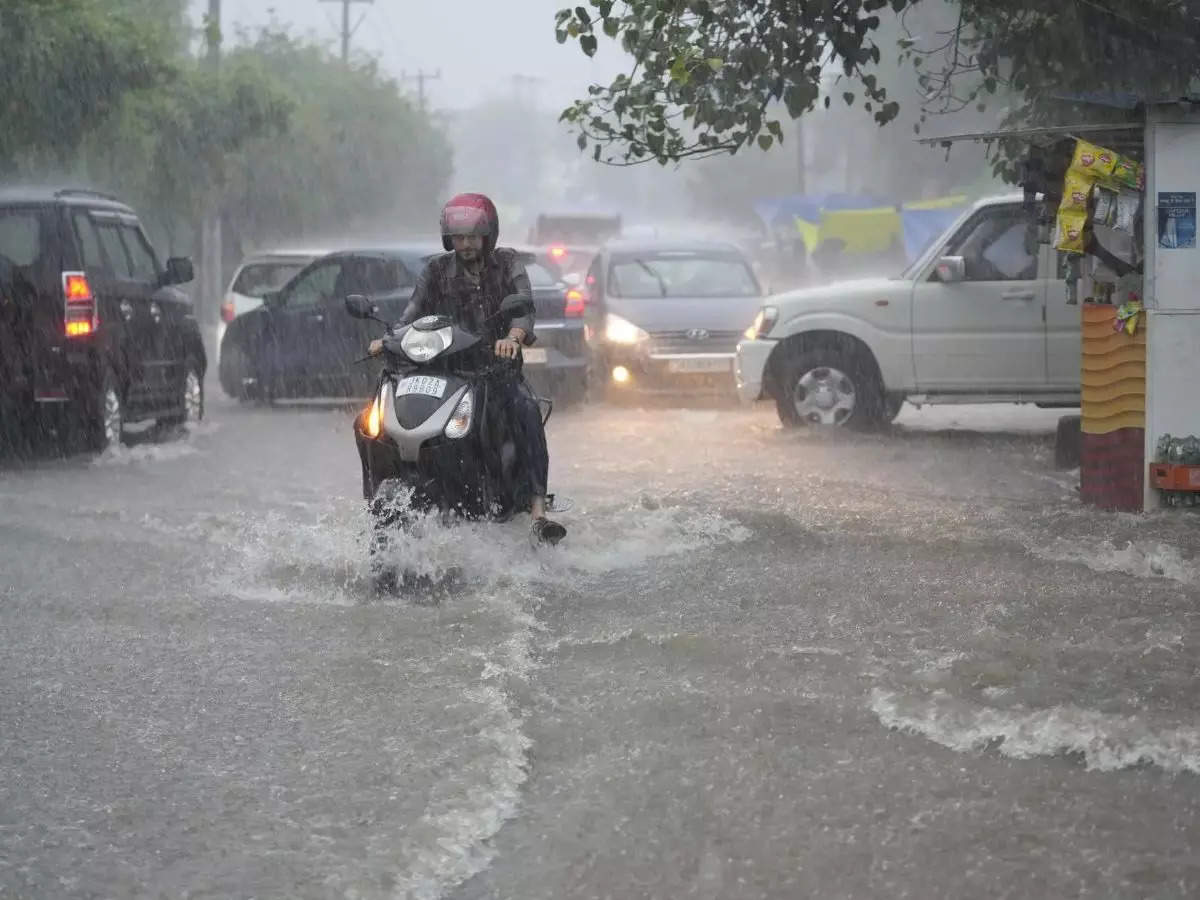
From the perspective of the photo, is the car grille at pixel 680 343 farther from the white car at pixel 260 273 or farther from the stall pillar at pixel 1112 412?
the stall pillar at pixel 1112 412

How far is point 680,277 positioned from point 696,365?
71.8 inches

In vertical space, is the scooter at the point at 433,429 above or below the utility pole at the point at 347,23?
below

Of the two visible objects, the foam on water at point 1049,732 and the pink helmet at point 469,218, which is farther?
the pink helmet at point 469,218

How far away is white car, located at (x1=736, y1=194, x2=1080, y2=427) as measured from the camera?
14141 millimetres

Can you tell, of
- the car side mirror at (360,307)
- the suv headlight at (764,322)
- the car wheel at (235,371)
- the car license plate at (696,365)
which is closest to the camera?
the car side mirror at (360,307)

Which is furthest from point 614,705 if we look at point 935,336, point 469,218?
point 935,336

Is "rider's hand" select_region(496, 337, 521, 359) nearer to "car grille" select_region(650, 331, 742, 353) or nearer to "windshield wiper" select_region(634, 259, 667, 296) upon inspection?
"car grille" select_region(650, 331, 742, 353)

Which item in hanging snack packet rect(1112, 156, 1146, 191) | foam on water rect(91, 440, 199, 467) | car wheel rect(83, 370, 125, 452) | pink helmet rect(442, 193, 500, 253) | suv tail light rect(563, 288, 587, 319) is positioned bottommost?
foam on water rect(91, 440, 199, 467)

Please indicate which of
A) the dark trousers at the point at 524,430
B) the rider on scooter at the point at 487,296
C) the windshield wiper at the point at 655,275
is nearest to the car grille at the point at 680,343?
the windshield wiper at the point at 655,275

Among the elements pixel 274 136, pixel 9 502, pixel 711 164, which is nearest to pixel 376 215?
pixel 274 136

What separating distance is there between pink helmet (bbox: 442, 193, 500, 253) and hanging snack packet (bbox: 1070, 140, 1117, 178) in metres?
3.30

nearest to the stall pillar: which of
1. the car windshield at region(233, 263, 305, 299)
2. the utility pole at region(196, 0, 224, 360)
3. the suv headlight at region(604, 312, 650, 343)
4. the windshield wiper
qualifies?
the suv headlight at region(604, 312, 650, 343)

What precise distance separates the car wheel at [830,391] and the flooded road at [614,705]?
4132 mm

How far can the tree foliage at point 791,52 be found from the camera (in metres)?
10.9
